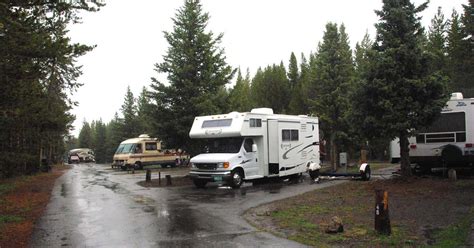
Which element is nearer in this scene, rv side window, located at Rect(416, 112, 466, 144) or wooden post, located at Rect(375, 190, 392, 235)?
wooden post, located at Rect(375, 190, 392, 235)

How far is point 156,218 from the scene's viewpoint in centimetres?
1120

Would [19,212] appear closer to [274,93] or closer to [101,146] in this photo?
[274,93]

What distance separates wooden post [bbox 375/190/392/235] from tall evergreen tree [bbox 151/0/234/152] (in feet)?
50.2

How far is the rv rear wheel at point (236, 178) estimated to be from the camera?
1819 cm

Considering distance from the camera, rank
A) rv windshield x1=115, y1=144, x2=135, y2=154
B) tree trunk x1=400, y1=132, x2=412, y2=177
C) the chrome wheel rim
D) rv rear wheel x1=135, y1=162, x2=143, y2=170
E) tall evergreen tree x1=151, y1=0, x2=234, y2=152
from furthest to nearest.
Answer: rv windshield x1=115, y1=144, x2=135, y2=154 → rv rear wheel x1=135, y1=162, x2=143, y2=170 → tall evergreen tree x1=151, y1=0, x2=234, y2=152 → the chrome wheel rim → tree trunk x1=400, y1=132, x2=412, y2=177

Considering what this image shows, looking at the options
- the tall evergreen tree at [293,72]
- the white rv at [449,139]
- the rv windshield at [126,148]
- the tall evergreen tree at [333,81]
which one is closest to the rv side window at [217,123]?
the white rv at [449,139]

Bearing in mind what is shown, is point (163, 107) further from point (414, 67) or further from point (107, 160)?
point (107, 160)

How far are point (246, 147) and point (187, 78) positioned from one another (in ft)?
22.1

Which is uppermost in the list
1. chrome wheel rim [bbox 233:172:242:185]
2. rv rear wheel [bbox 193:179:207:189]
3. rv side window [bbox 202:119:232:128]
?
rv side window [bbox 202:119:232:128]

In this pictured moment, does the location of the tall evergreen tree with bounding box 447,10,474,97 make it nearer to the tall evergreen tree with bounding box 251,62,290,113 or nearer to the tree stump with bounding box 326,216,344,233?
the tall evergreen tree with bounding box 251,62,290,113

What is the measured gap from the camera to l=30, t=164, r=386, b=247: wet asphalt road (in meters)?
8.61

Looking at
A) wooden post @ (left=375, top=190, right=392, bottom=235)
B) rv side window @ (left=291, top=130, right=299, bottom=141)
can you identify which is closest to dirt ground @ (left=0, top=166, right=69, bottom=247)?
wooden post @ (left=375, top=190, right=392, bottom=235)

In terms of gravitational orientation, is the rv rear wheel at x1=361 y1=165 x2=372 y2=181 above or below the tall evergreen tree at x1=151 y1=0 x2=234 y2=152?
below

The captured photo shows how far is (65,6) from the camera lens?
1316 centimetres
